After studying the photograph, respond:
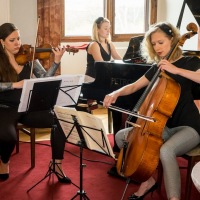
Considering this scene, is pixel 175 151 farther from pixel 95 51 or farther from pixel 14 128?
pixel 95 51

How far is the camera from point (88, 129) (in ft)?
6.89

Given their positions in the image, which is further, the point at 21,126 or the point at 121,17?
the point at 121,17

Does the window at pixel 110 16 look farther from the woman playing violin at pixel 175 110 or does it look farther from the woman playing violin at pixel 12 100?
the woman playing violin at pixel 175 110

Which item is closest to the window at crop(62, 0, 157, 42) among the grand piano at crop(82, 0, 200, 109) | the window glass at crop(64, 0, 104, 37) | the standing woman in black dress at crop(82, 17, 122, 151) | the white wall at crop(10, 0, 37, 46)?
the window glass at crop(64, 0, 104, 37)

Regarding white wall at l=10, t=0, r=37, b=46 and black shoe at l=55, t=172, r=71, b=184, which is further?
white wall at l=10, t=0, r=37, b=46

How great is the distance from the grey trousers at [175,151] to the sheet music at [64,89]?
725mm

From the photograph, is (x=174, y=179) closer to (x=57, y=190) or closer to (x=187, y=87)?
(x=187, y=87)

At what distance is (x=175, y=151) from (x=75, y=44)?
336cm

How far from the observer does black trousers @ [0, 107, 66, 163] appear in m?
2.77

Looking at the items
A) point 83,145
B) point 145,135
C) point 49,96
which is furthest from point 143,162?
point 49,96

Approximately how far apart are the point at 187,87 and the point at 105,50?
210 cm

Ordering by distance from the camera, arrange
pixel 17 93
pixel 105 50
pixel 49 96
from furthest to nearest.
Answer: pixel 105 50, pixel 17 93, pixel 49 96

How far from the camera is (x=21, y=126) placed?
10.1 ft

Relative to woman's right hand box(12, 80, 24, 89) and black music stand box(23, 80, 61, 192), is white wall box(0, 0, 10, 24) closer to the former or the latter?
woman's right hand box(12, 80, 24, 89)
